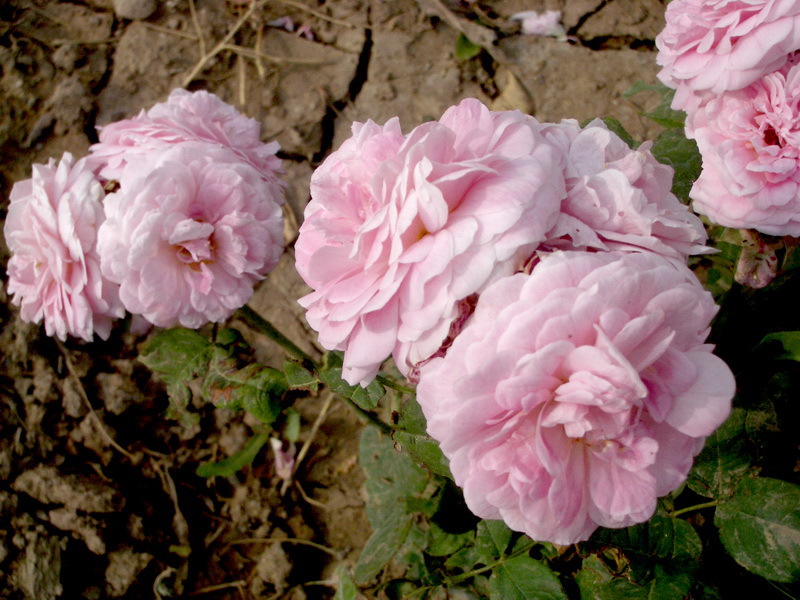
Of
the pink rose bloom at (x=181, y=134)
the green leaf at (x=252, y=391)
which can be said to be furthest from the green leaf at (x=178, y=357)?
the pink rose bloom at (x=181, y=134)

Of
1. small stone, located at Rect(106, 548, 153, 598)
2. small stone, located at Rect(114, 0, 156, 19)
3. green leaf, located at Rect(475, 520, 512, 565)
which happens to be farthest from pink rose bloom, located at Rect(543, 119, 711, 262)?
small stone, located at Rect(114, 0, 156, 19)

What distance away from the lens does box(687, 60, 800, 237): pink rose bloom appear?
105 centimetres

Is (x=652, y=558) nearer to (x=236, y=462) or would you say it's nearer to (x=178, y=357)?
(x=178, y=357)

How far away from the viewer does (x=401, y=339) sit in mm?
755

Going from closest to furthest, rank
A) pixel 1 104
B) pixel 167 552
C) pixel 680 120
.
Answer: pixel 680 120 < pixel 167 552 < pixel 1 104

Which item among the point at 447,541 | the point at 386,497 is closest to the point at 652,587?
the point at 447,541

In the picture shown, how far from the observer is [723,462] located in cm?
117

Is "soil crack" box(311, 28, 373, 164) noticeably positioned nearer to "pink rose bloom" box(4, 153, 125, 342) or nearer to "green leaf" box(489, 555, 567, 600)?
"pink rose bloom" box(4, 153, 125, 342)

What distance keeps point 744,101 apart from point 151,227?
3.43ft

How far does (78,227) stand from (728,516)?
1.29 meters

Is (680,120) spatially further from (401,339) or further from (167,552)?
(167,552)

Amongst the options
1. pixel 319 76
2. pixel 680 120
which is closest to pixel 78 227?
pixel 680 120

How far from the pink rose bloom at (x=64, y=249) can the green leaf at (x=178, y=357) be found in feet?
0.67

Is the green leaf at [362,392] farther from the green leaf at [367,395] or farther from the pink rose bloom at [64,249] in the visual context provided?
the pink rose bloom at [64,249]
